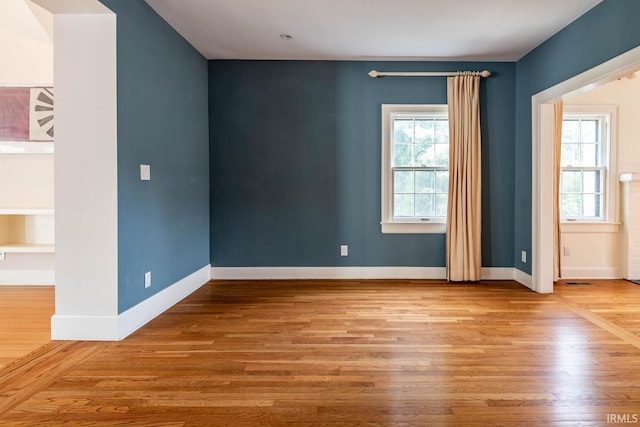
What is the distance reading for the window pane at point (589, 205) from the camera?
480 centimetres

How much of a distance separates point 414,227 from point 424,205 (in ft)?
1.01

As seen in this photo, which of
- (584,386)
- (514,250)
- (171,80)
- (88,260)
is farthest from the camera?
(514,250)

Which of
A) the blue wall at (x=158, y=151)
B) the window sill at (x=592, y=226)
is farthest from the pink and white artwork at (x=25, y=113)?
the window sill at (x=592, y=226)

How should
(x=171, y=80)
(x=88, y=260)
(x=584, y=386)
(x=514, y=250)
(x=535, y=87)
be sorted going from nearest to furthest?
1. (x=584, y=386)
2. (x=88, y=260)
3. (x=171, y=80)
4. (x=535, y=87)
5. (x=514, y=250)

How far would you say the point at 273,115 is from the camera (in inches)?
185

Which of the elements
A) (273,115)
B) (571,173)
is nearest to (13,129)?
(273,115)

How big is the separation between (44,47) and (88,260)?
2902mm

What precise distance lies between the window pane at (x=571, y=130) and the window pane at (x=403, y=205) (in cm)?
208

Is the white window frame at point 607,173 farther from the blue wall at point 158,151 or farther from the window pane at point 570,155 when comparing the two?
the blue wall at point 158,151

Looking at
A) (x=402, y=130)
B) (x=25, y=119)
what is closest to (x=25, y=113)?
(x=25, y=119)

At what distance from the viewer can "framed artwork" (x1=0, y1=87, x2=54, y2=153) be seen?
165 inches

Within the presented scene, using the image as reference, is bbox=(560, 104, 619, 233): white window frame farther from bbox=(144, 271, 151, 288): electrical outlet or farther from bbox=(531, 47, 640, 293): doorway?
bbox=(144, 271, 151, 288): electrical outlet

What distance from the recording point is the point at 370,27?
3.67 meters

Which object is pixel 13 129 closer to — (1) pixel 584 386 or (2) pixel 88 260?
(2) pixel 88 260
